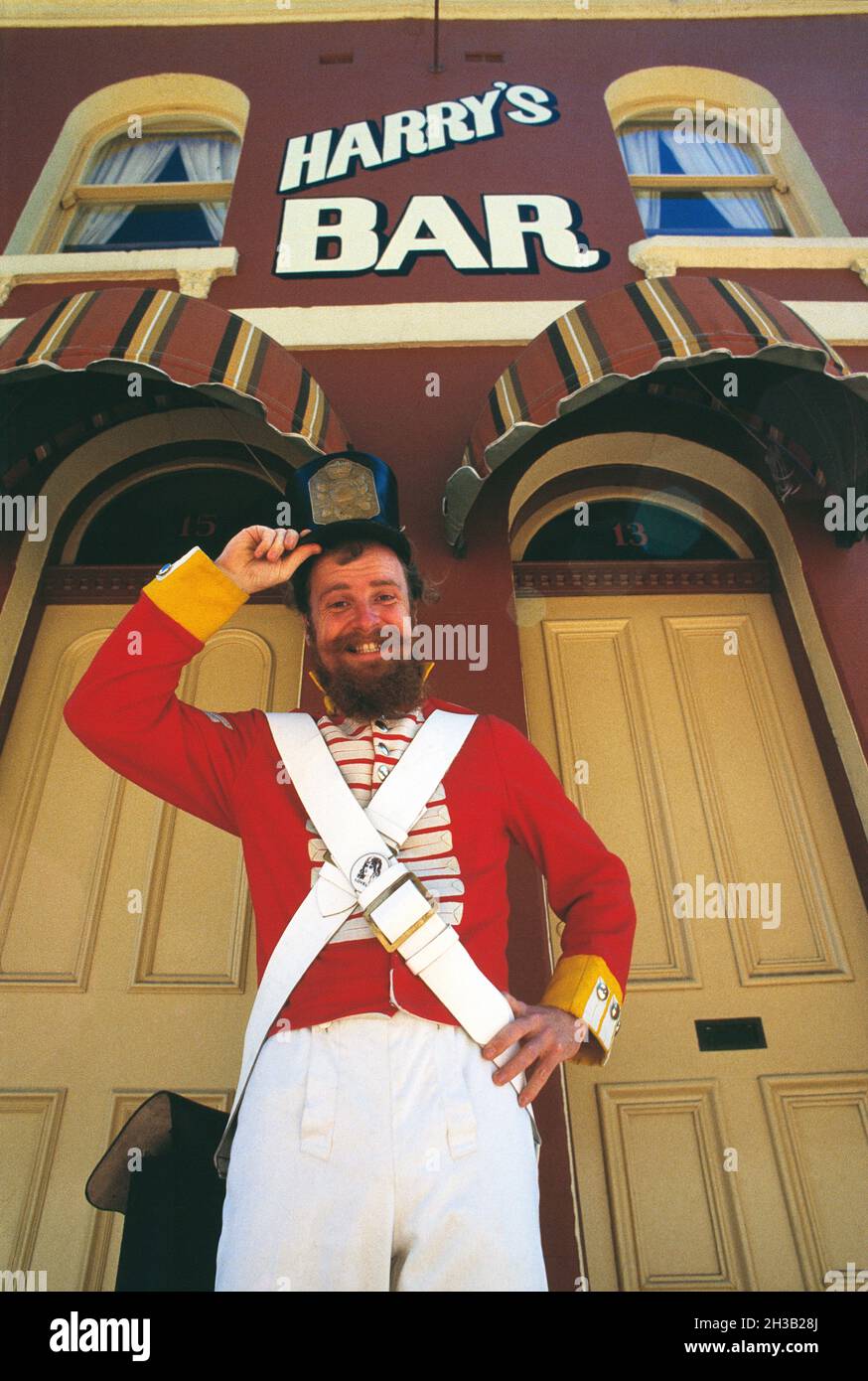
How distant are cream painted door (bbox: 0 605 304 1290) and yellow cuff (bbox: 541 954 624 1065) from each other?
1.67 meters

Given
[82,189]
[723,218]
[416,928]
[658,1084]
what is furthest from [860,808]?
[82,189]

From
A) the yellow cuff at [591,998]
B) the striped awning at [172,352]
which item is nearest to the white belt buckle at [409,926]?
the yellow cuff at [591,998]

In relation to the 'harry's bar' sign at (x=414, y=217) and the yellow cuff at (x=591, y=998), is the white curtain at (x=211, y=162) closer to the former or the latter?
the 'harry's bar' sign at (x=414, y=217)

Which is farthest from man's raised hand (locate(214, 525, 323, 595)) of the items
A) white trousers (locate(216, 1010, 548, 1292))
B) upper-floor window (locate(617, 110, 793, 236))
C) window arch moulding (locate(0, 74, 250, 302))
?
upper-floor window (locate(617, 110, 793, 236))

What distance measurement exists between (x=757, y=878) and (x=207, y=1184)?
2418 mm

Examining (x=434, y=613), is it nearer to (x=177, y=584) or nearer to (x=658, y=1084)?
(x=177, y=584)

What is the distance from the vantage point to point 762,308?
3.21m

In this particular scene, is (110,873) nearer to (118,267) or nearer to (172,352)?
(172,352)

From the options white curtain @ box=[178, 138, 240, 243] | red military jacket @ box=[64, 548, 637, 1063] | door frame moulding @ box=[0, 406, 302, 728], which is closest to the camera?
red military jacket @ box=[64, 548, 637, 1063]

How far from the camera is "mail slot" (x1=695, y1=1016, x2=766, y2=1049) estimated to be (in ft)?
10.2

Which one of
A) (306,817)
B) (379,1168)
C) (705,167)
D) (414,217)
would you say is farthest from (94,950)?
(705,167)

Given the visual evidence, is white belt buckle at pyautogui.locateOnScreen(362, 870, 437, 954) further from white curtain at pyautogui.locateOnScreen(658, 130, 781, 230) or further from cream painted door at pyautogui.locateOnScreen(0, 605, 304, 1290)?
white curtain at pyautogui.locateOnScreen(658, 130, 781, 230)
